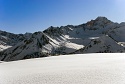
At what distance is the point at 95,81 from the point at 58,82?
150 cm

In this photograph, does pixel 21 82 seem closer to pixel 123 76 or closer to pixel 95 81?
pixel 95 81

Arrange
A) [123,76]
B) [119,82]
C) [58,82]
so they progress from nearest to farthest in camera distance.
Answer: [119,82] → [58,82] → [123,76]

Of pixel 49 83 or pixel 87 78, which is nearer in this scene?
pixel 49 83

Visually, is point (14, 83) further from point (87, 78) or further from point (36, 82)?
point (87, 78)

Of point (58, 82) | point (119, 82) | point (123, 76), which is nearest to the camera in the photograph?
point (119, 82)

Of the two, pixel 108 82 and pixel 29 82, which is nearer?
pixel 108 82

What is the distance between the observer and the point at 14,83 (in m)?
7.36

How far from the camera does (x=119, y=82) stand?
21.9 feet

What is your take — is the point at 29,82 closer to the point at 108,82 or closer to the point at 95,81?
the point at 95,81

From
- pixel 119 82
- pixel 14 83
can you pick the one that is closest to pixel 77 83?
pixel 119 82

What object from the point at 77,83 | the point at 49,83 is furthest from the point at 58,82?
the point at 77,83

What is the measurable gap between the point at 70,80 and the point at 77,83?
58 centimetres

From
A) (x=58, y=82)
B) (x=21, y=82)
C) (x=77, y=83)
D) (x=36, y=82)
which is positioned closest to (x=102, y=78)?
(x=77, y=83)

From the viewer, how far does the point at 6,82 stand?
762 cm
